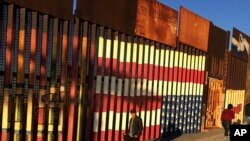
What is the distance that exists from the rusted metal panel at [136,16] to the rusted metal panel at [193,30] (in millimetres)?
711

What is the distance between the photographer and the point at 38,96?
1320 cm

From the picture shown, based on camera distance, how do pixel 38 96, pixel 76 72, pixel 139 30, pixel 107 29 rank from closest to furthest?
pixel 38 96 → pixel 76 72 → pixel 107 29 → pixel 139 30

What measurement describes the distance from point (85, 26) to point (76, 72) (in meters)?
1.37

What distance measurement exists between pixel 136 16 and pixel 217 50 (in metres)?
9.53

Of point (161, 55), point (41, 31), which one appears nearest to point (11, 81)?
point (41, 31)

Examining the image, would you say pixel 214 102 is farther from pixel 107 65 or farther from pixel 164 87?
pixel 107 65

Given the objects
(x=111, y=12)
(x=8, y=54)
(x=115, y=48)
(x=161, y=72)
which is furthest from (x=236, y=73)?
(x=8, y=54)

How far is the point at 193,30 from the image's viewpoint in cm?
2231

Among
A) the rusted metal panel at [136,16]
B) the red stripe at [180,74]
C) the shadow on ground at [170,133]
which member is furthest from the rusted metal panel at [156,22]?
Result: the shadow on ground at [170,133]

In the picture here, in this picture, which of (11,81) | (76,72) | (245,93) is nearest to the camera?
(11,81)

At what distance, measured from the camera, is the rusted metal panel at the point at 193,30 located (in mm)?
21172

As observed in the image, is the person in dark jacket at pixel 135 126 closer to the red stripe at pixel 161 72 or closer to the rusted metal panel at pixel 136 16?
the red stripe at pixel 161 72

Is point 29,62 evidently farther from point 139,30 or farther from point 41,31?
point 139,30

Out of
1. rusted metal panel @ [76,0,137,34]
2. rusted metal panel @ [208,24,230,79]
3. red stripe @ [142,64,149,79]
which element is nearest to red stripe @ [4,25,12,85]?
rusted metal panel @ [76,0,137,34]
